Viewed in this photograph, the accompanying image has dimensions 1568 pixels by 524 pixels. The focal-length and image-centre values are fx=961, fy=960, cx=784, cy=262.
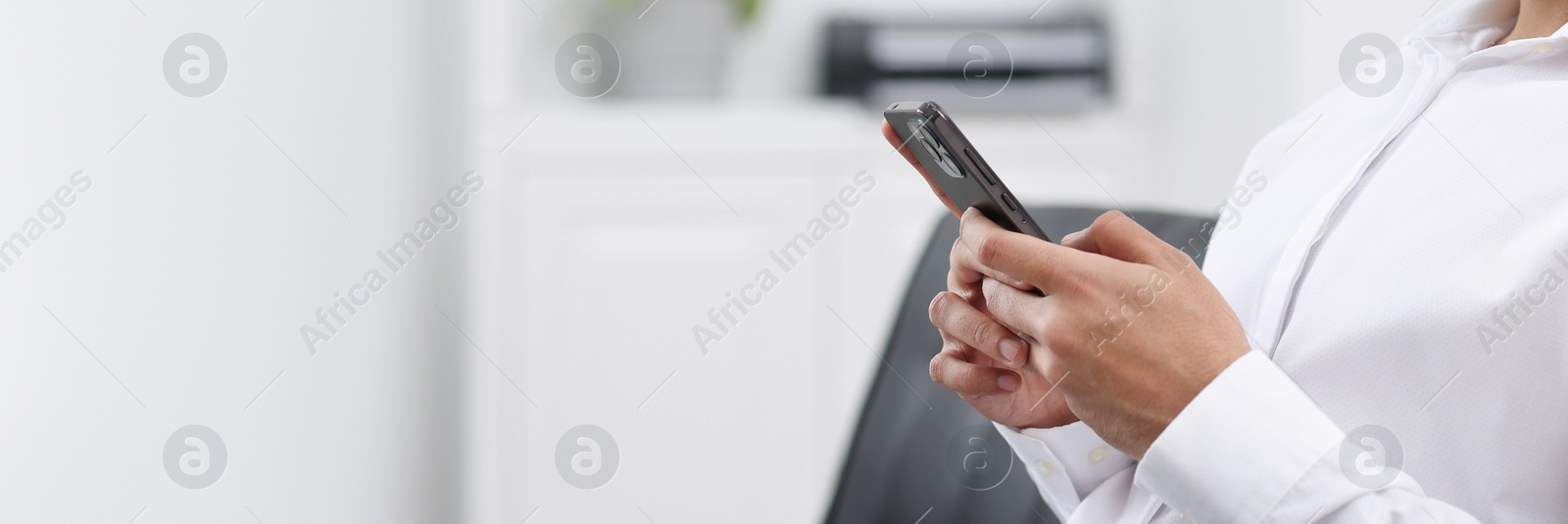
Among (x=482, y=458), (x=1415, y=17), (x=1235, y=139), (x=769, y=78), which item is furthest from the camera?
(x=769, y=78)

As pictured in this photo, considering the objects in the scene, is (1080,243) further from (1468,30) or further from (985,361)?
(1468,30)

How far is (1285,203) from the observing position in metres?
0.63

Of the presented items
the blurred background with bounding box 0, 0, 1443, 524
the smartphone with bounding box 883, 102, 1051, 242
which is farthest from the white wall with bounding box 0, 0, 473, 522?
the smartphone with bounding box 883, 102, 1051, 242

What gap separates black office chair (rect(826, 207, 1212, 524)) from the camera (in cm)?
77

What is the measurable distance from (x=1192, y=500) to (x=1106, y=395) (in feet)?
0.21

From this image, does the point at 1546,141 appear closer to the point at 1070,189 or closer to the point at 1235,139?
the point at 1235,139

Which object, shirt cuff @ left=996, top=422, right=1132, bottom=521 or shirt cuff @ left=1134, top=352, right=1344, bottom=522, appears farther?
shirt cuff @ left=996, top=422, right=1132, bottom=521

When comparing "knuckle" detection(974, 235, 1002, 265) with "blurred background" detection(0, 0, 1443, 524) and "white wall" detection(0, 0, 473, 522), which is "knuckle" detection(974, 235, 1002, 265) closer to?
"white wall" detection(0, 0, 473, 522)

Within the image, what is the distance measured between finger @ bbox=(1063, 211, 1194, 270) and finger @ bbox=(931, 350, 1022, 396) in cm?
13

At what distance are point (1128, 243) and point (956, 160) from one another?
0.10 metres

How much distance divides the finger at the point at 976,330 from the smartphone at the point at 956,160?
0.20ft

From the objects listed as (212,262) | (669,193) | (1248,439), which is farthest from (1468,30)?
(669,193)

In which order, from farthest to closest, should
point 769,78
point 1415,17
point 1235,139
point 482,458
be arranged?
point 769,78
point 482,458
point 1235,139
point 1415,17

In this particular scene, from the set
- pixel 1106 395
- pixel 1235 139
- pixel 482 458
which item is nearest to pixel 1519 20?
pixel 1106 395
